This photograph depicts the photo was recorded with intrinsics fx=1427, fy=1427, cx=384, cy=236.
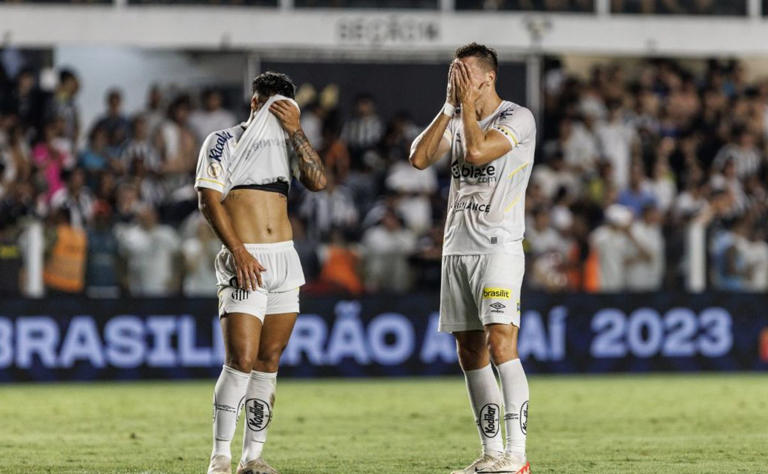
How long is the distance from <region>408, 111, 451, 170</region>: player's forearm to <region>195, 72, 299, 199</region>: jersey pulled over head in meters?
0.70

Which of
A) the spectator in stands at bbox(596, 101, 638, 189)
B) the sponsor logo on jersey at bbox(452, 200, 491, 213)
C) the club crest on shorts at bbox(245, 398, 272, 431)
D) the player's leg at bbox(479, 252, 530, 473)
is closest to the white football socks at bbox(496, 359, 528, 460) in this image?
the player's leg at bbox(479, 252, 530, 473)

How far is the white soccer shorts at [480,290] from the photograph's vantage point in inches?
315

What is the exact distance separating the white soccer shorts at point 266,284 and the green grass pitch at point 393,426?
1169mm

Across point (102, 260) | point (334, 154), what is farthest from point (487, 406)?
point (334, 154)

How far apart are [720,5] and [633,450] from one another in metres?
→ 11.3

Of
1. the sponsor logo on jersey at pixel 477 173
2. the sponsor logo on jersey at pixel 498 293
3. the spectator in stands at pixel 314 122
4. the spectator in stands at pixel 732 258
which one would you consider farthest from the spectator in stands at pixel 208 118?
the sponsor logo on jersey at pixel 498 293

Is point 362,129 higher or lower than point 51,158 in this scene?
higher

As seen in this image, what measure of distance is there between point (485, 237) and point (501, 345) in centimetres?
63

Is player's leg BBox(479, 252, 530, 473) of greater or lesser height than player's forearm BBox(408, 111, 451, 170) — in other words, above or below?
below

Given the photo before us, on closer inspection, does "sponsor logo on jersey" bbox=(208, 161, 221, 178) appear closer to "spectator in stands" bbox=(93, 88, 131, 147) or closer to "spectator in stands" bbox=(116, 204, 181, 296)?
"spectator in stands" bbox=(116, 204, 181, 296)

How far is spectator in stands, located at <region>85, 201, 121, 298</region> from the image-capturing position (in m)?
15.5

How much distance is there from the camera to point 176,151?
18219mm

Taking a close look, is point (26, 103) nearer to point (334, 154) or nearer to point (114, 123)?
point (114, 123)

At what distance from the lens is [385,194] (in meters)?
17.9
